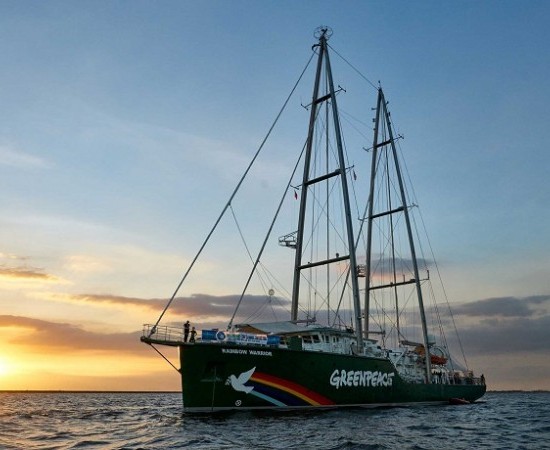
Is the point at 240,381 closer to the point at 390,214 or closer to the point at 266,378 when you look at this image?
the point at 266,378

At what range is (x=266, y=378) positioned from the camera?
30344 millimetres

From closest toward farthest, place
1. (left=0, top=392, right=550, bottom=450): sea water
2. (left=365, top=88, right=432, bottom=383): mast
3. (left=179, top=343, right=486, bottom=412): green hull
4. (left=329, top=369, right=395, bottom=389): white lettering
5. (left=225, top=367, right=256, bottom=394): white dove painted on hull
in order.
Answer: (left=0, top=392, right=550, bottom=450): sea water < (left=179, top=343, right=486, bottom=412): green hull < (left=225, top=367, right=256, bottom=394): white dove painted on hull < (left=329, top=369, right=395, bottom=389): white lettering < (left=365, top=88, right=432, bottom=383): mast

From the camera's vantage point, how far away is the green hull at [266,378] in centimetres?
2939

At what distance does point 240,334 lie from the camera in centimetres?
3056

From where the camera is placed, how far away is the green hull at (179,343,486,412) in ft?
96.4

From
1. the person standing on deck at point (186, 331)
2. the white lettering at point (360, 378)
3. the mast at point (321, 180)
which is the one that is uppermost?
the mast at point (321, 180)

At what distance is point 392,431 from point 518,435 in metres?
7.28

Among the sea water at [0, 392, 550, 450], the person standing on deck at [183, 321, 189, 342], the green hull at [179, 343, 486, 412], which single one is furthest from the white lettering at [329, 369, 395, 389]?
the person standing on deck at [183, 321, 189, 342]

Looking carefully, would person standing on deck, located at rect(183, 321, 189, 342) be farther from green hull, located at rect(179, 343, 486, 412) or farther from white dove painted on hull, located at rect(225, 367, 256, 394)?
white dove painted on hull, located at rect(225, 367, 256, 394)

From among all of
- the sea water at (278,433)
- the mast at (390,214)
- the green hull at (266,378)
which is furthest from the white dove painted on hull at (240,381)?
the mast at (390,214)

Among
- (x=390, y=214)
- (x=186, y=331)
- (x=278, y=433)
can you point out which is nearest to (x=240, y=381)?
(x=186, y=331)

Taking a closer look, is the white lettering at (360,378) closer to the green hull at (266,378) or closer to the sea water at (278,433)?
the green hull at (266,378)

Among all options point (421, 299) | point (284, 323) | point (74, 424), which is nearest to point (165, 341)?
point (74, 424)

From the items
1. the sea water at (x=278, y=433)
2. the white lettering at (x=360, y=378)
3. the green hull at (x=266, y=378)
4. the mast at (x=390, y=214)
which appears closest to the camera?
the sea water at (x=278, y=433)
